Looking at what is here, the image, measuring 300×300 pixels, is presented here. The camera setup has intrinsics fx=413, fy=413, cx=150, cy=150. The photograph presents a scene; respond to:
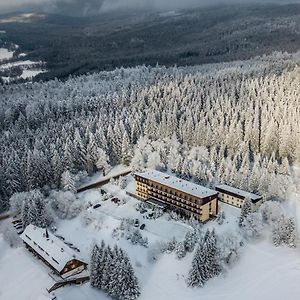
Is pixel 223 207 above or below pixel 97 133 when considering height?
below

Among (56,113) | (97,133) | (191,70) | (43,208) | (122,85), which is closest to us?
(43,208)

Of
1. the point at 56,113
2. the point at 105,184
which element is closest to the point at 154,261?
the point at 105,184

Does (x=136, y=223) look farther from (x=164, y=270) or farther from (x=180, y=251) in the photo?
(x=164, y=270)

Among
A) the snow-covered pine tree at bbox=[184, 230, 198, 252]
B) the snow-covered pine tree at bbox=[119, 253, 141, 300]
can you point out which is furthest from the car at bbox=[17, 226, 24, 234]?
the snow-covered pine tree at bbox=[184, 230, 198, 252]

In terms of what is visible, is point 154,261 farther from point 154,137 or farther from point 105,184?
point 154,137

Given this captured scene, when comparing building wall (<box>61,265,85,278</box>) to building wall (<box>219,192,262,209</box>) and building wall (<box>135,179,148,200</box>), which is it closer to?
building wall (<box>135,179,148,200</box>)

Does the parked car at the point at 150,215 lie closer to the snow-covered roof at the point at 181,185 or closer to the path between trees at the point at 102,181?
the snow-covered roof at the point at 181,185

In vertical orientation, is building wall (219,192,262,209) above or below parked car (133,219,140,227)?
below

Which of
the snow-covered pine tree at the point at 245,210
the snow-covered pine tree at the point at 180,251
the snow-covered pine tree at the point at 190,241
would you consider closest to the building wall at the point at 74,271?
the snow-covered pine tree at the point at 180,251

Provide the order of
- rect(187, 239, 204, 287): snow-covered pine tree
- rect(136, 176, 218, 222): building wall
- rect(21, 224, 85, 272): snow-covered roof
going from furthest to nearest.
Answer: rect(136, 176, 218, 222): building wall, rect(21, 224, 85, 272): snow-covered roof, rect(187, 239, 204, 287): snow-covered pine tree
